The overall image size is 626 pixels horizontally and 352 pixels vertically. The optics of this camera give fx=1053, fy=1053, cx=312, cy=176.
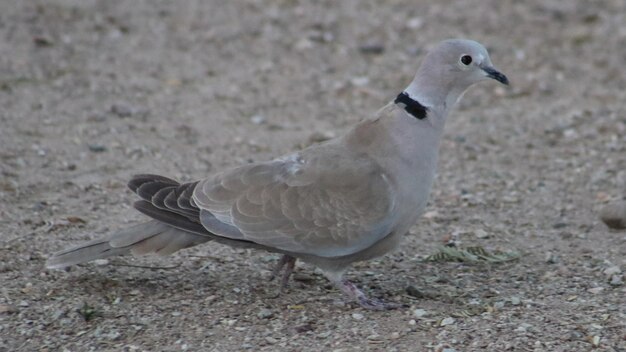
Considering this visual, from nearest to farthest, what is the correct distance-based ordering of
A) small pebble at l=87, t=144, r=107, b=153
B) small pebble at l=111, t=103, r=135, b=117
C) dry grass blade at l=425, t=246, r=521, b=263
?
dry grass blade at l=425, t=246, r=521, b=263 → small pebble at l=87, t=144, r=107, b=153 → small pebble at l=111, t=103, r=135, b=117

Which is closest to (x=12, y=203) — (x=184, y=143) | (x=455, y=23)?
(x=184, y=143)

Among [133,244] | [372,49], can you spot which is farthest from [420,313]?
[372,49]

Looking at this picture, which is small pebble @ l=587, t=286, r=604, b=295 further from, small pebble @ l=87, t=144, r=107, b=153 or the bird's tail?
small pebble @ l=87, t=144, r=107, b=153

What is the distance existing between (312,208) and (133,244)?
0.79 meters

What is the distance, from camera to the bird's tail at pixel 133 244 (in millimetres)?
4559

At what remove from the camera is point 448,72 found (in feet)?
15.2

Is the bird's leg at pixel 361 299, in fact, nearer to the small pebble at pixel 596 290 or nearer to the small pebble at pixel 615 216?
the small pebble at pixel 596 290

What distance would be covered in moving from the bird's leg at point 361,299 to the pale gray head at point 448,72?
2.84 feet

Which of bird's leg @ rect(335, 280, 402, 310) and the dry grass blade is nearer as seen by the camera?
bird's leg @ rect(335, 280, 402, 310)

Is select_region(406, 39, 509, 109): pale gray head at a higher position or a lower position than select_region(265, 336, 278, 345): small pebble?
higher

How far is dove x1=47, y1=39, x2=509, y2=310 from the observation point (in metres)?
4.46

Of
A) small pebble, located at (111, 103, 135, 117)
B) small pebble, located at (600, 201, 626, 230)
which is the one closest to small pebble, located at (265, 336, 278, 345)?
small pebble, located at (600, 201, 626, 230)

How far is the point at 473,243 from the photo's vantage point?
5422 mm

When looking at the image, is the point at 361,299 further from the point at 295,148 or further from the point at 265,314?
the point at 295,148
